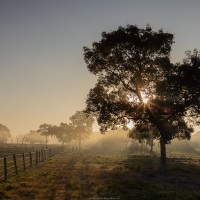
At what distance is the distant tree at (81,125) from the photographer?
146 meters

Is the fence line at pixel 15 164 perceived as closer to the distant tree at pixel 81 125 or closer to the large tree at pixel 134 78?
the large tree at pixel 134 78

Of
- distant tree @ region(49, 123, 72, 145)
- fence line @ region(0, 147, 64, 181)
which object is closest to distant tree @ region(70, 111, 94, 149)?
distant tree @ region(49, 123, 72, 145)

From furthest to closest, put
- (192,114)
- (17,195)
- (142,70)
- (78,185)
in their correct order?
(192,114) → (142,70) → (78,185) → (17,195)

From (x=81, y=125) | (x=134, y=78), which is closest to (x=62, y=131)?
(x=81, y=125)

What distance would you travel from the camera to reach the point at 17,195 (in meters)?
16.9

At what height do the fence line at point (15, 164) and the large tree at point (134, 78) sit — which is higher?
the large tree at point (134, 78)

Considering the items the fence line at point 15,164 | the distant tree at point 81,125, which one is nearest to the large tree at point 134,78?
the fence line at point 15,164

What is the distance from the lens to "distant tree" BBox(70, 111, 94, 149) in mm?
145750

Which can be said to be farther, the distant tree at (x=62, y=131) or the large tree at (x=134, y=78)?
the distant tree at (x=62, y=131)

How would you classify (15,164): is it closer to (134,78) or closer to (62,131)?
(134,78)

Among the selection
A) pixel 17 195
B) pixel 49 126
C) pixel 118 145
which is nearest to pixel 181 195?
pixel 17 195

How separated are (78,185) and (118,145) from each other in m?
123

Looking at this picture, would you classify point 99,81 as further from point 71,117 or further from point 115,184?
point 71,117

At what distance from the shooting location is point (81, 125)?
14750 cm
